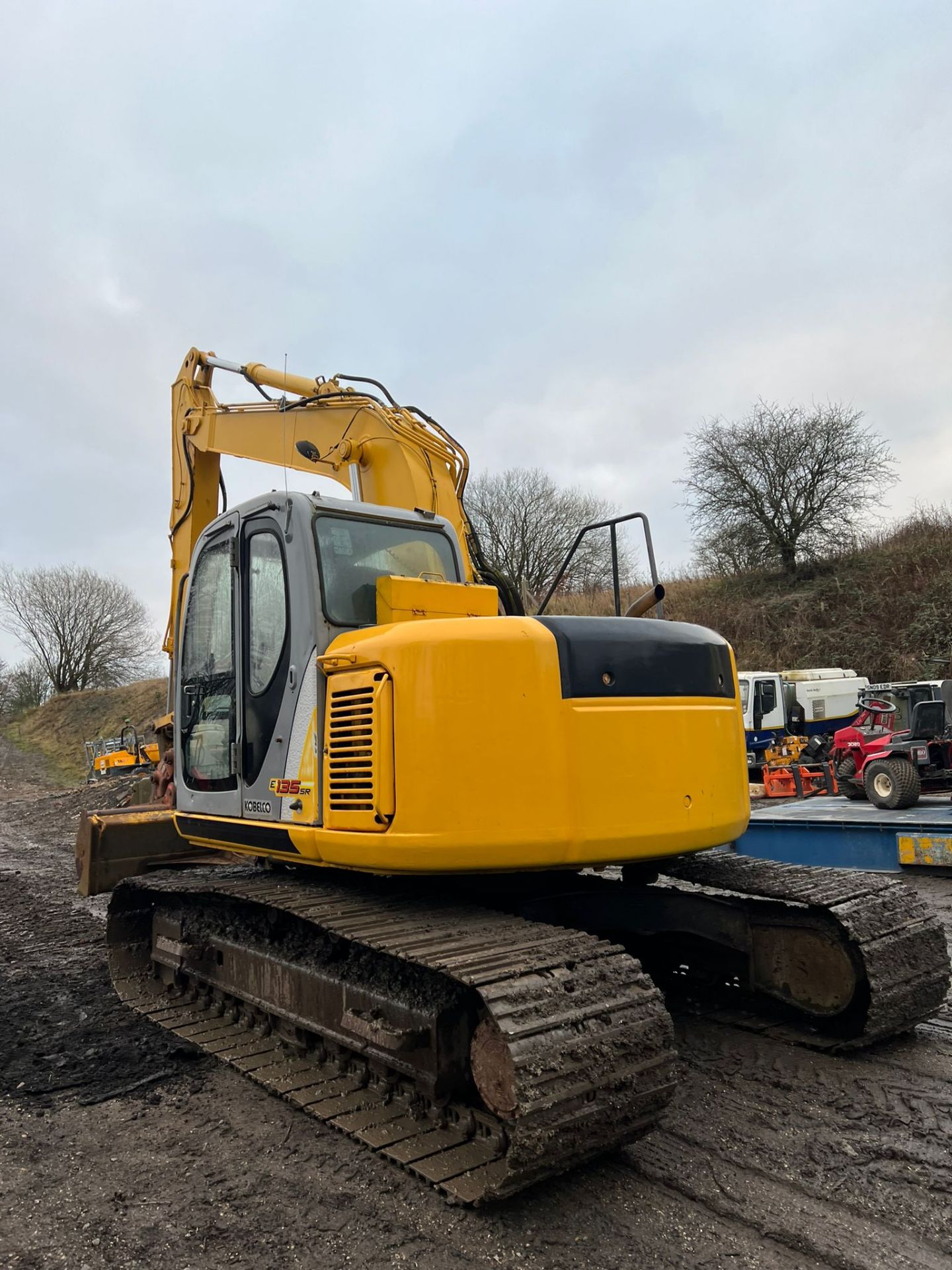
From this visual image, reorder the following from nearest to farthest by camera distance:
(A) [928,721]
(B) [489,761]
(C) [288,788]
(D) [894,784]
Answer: (B) [489,761] < (C) [288,788] < (D) [894,784] < (A) [928,721]

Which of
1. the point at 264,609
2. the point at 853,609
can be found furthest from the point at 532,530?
the point at 264,609

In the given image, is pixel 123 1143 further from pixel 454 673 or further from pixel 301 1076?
pixel 454 673

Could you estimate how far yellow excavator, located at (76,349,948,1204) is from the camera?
3.20 m

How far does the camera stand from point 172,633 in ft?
22.1

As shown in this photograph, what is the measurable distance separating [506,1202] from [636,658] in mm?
2019

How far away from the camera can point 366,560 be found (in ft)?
14.8

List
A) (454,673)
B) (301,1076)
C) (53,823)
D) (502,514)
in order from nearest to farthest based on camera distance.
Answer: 1. (454,673)
2. (301,1076)
3. (53,823)
4. (502,514)

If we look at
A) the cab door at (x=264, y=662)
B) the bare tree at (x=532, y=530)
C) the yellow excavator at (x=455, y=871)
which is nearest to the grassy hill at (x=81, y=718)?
the bare tree at (x=532, y=530)

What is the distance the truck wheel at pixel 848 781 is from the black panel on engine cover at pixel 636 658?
351 inches

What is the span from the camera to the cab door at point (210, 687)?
4.70m

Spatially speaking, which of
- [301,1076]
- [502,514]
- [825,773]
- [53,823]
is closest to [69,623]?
[502,514]

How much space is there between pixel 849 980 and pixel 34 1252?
334 cm

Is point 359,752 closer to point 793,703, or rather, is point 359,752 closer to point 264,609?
point 264,609

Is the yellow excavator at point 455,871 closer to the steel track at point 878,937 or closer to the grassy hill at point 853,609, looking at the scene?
the steel track at point 878,937
